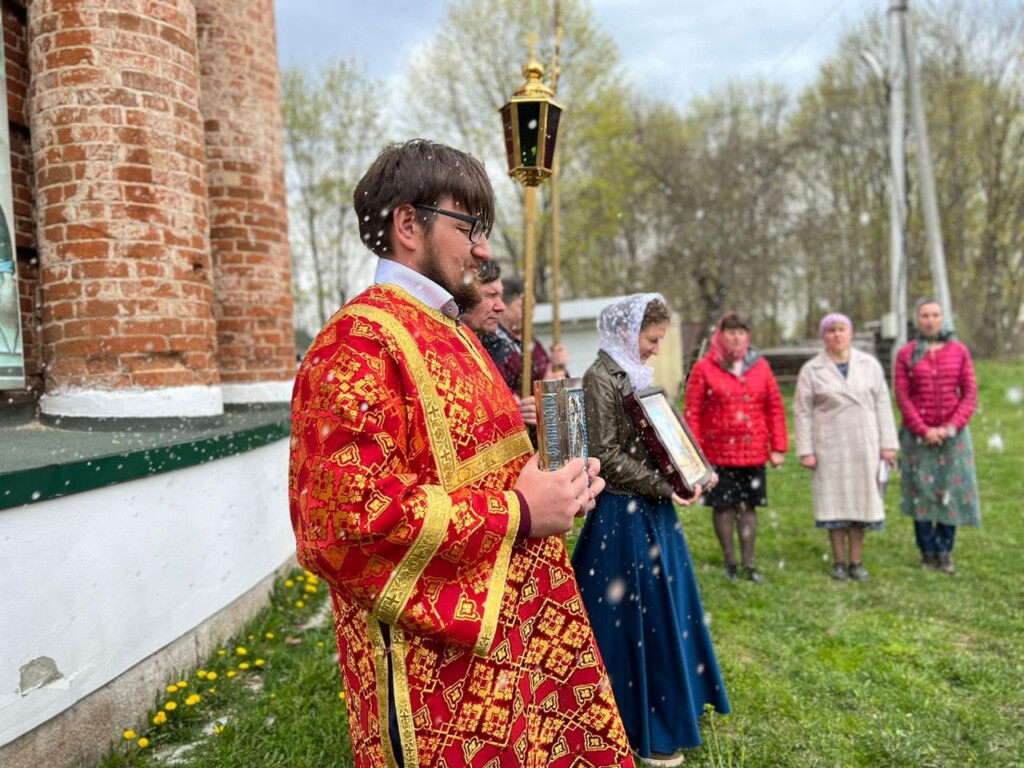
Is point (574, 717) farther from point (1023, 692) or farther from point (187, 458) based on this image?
point (1023, 692)

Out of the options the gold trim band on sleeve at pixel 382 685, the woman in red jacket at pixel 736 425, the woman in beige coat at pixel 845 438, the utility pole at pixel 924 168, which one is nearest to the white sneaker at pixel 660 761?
the gold trim band on sleeve at pixel 382 685

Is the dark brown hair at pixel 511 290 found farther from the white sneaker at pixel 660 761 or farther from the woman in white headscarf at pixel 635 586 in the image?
the white sneaker at pixel 660 761

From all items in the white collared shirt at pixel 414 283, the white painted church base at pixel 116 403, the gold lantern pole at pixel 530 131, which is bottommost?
the white painted church base at pixel 116 403

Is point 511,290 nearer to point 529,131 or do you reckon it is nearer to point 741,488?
point 741,488

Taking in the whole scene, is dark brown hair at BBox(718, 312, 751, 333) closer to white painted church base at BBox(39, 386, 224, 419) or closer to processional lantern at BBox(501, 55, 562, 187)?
processional lantern at BBox(501, 55, 562, 187)

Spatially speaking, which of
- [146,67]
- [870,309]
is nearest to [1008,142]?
[870,309]

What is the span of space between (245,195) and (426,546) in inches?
180

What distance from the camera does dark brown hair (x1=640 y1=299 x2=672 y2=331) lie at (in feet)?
11.6

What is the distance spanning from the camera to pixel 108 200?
151 inches

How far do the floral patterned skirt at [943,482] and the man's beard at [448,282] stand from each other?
17.5 ft

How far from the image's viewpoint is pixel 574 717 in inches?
76.7

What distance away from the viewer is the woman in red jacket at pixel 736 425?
597 cm

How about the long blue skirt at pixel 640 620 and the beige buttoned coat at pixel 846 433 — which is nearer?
the long blue skirt at pixel 640 620

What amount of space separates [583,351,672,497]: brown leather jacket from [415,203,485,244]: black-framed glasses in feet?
4.93
